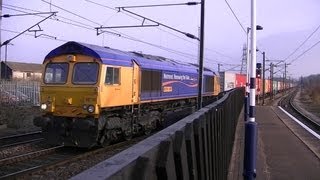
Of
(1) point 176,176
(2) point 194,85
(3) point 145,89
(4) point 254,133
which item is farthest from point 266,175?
(2) point 194,85

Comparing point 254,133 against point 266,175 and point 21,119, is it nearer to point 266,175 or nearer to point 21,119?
point 266,175

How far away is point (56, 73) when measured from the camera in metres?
18.5

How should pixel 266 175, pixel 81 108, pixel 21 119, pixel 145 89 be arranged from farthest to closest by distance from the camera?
Result: pixel 21 119
pixel 145 89
pixel 81 108
pixel 266 175

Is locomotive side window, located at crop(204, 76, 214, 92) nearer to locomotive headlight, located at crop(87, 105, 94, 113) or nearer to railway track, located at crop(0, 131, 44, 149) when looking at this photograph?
railway track, located at crop(0, 131, 44, 149)

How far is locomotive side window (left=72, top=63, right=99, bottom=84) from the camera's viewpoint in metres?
17.5

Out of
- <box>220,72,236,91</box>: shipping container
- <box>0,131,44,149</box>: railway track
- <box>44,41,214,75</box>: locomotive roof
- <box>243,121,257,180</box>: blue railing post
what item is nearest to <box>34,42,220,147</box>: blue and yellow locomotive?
<box>44,41,214,75</box>: locomotive roof

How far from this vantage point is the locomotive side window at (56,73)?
1820 centimetres

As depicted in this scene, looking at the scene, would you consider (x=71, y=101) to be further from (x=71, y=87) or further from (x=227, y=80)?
(x=227, y=80)

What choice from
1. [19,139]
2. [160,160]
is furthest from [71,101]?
[160,160]

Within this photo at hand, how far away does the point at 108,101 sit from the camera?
1767cm

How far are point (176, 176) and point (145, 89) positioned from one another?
17397 mm

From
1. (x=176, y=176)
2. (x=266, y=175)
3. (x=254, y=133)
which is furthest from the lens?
(x=266, y=175)

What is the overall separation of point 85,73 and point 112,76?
969 mm

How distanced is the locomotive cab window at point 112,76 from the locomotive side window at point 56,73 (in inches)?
62.9
